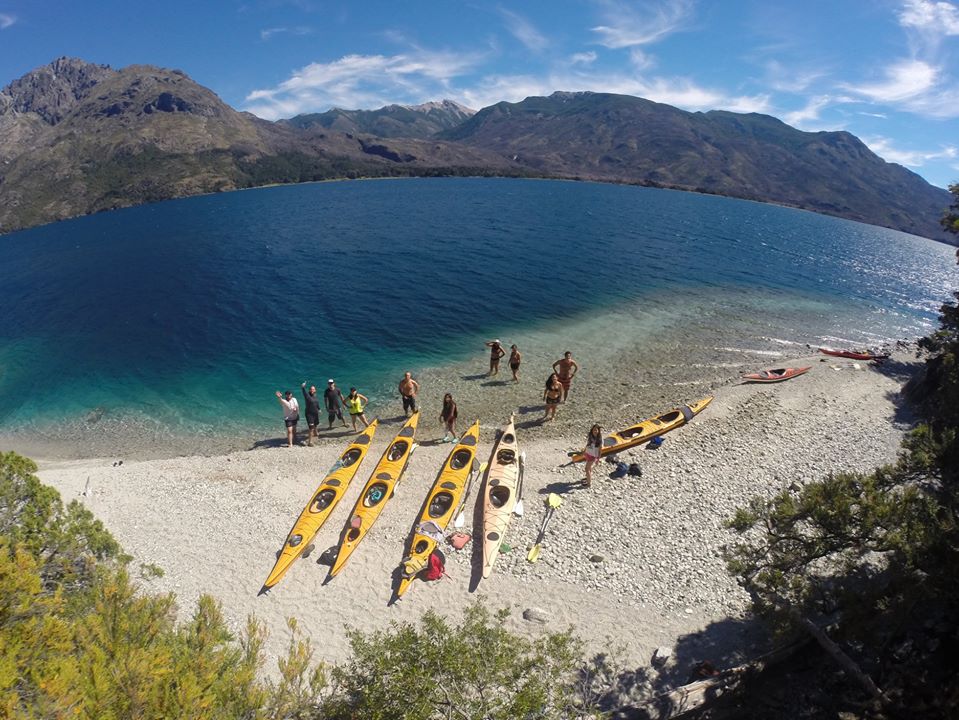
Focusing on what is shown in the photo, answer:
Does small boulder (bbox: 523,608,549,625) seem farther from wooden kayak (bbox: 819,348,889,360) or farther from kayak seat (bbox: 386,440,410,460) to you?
wooden kayak (bbox: 819,348,889,360)

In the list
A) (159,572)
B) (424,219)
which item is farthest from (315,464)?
(424,219)

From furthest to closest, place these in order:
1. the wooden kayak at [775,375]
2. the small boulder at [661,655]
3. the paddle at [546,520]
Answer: the wooden kayak at [775,375] → the paddle at [546,520] → the small boulder at [661,655]

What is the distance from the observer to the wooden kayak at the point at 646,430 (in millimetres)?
18281

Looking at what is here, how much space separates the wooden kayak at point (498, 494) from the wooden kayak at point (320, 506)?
16.8ft

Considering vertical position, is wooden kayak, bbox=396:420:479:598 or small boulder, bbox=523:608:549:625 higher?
wooden kayak, bbox=396:420:479:598

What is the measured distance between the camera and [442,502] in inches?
595

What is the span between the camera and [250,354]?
104 ft

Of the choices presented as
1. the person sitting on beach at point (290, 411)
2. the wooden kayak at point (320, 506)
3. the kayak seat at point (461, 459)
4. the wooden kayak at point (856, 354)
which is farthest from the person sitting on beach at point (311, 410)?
the wooden kayak at point (856, 354)

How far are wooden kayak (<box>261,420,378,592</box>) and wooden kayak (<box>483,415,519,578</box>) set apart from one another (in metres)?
5.13

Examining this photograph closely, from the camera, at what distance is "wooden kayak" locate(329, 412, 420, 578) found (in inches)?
540

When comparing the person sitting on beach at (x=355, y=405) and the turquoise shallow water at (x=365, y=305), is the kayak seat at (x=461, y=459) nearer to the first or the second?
the person sitting on beach at (x=355, y=405)

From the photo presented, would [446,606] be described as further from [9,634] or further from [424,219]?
[424,219]

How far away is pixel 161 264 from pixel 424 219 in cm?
4623

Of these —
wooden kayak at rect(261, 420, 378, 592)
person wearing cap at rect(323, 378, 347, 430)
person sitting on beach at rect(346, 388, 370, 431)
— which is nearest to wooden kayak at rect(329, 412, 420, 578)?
wooden kayak at rect(261, 420, 378, 592)
